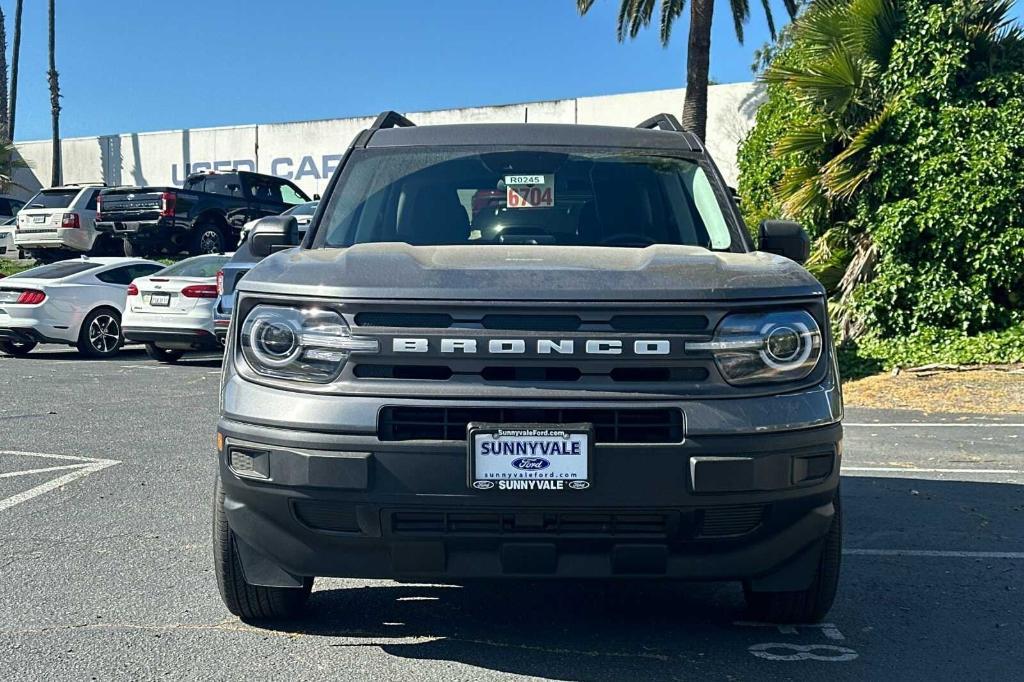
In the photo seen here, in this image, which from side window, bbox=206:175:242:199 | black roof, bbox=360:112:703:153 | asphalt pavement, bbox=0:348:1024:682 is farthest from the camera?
side window, bbox=206:175:242:199

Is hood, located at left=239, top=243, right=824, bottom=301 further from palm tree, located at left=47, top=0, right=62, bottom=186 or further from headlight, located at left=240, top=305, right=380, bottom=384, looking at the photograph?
palm tree, located at left=47, top=0, right=62, bottom=186

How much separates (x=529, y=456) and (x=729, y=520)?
0.67m

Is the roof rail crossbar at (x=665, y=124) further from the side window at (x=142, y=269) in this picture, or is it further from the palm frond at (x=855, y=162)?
the side window at (x=142, y=269)

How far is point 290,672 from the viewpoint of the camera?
3.84 m

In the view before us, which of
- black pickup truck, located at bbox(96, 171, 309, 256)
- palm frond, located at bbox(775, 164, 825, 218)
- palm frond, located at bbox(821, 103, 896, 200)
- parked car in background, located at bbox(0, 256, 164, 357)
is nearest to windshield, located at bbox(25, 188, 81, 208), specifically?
black pickup truck, located at bbox(96, 171, 309, 256)

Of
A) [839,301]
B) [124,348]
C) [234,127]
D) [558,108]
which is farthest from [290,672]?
[234,127]

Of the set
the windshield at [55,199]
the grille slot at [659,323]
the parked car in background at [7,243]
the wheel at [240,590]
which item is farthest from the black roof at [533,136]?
the parked car in background at [7,243]

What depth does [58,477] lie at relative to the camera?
7.39 metres

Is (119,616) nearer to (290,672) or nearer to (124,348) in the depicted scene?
(290,672)

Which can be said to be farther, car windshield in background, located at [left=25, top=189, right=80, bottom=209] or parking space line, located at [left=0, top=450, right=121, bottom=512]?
car windshield in background, located at [left=25, top=189, right=80, bottom=209]

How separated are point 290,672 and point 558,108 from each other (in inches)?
1172

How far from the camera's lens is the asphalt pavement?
12.9 feet

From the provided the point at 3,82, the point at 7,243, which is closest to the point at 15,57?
the point at 3,82

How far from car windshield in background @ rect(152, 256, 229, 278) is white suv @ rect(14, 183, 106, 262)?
9.27 meters
